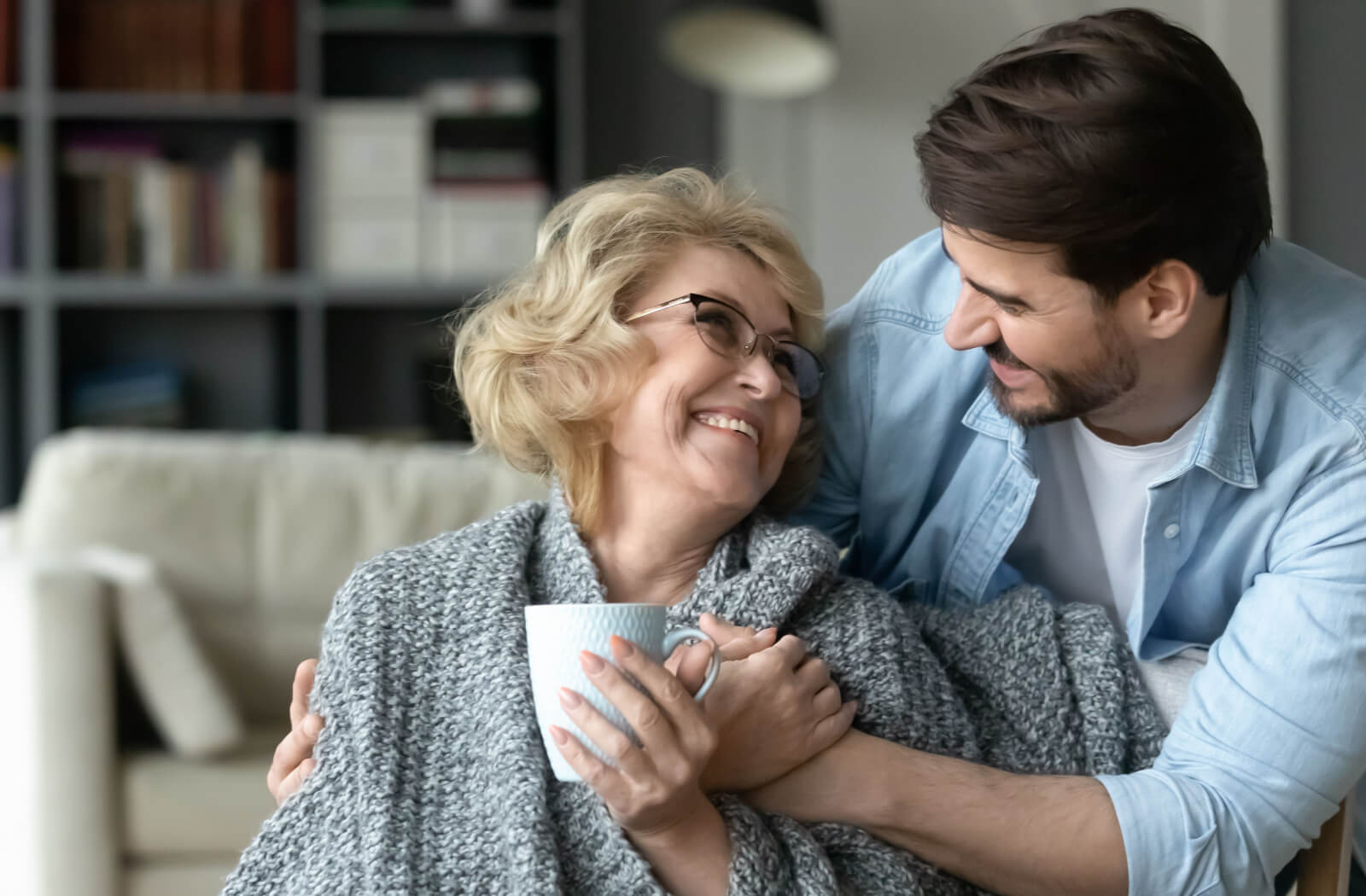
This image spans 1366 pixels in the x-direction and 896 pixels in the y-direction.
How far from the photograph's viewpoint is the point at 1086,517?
1508 millimetres

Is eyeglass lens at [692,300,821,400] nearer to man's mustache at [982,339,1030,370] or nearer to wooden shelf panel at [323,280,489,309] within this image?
man's mustache at [982,339,1030,370]

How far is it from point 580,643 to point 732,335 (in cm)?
45

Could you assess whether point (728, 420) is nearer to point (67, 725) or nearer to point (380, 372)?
point (67, 725)

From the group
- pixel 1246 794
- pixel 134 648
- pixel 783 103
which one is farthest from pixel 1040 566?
pixel 783 103

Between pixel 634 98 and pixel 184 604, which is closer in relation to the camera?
pixel 184 604

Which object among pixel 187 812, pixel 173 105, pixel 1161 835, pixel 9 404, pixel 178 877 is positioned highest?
pixel 173 105

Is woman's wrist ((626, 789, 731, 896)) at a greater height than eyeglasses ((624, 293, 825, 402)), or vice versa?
eyeglasses ((624, 293, 825, 402))

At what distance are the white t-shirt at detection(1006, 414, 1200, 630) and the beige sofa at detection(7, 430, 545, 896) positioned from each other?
5.61ft

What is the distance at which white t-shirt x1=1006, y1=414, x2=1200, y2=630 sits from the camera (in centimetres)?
147

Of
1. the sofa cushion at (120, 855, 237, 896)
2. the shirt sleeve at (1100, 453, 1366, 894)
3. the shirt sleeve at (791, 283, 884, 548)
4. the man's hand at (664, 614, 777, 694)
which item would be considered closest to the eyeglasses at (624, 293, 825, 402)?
the shirt sleeve at (791, 283, 884, 548)

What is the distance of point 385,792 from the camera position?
112 cm

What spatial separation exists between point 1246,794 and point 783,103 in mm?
4257

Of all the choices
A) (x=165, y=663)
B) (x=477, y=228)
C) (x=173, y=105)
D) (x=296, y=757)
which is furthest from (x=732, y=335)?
(x=173, y=105)

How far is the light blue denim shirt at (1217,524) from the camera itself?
4.02 feet
